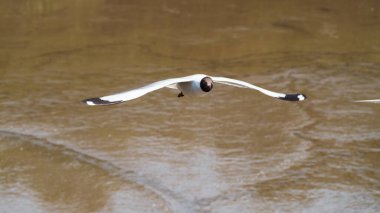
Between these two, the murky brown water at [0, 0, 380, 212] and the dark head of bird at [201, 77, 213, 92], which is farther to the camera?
the murky brown water at [0, 0, 380, 212]

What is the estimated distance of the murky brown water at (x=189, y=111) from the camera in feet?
5.45

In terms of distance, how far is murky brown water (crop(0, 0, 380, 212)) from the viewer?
5.45 feet

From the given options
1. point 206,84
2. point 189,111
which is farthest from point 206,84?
point 189,111

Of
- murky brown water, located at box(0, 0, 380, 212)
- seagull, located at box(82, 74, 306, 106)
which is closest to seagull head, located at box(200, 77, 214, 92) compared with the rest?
seagull, located at box(82, 74, 306, 106)

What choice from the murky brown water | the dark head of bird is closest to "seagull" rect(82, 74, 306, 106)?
the dark head of bird

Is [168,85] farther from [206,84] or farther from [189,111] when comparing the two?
[189,111]

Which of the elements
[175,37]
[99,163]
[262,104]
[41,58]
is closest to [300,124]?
[262,104]

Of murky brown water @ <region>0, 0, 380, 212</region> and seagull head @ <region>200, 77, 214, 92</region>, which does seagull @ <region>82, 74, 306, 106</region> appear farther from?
murky brown water @ <region>0, 0, 380, 212</region>

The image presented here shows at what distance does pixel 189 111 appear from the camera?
2023 millimetres

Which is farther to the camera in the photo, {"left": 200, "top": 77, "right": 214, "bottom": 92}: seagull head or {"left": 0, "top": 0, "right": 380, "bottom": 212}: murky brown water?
{"left": 0, "top": 0, "right": 380, "bottom": 212}: murky brown water

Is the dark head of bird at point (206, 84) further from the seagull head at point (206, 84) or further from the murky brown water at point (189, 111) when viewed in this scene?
the murky brown water at point (189, 111)

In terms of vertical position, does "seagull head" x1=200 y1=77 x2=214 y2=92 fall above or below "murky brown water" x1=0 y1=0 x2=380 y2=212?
above

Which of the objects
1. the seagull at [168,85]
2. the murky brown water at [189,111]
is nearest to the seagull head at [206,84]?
the seagull at [168,85]

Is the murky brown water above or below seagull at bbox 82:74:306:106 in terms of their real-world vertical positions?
below
